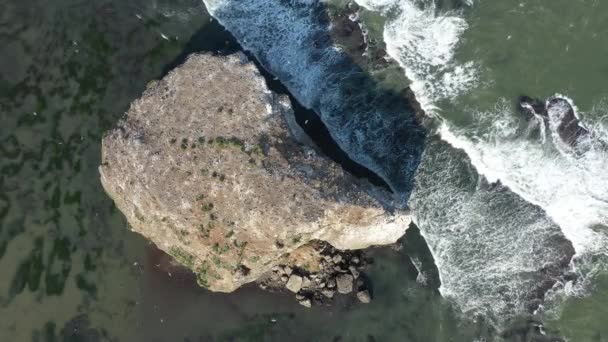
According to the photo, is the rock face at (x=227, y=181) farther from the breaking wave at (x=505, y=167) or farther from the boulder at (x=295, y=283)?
the breaking wave at (x=505, y=167)

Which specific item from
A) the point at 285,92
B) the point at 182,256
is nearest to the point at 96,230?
the point at 182,256

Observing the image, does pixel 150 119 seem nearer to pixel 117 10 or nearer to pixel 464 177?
pixel 117 10

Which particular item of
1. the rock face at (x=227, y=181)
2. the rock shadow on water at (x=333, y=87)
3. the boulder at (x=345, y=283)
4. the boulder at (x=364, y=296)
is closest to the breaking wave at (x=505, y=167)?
the rock shadow on water at (x=333, y=87)

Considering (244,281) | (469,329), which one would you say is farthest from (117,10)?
(469,329)

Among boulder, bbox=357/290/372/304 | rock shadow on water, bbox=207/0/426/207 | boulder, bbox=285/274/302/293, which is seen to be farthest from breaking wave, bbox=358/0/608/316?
boulder, bbox=285/274/302/293

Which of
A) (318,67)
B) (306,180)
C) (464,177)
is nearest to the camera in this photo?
(306,180)

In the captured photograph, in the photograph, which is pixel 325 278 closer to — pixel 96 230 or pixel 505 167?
pixel 505 167
